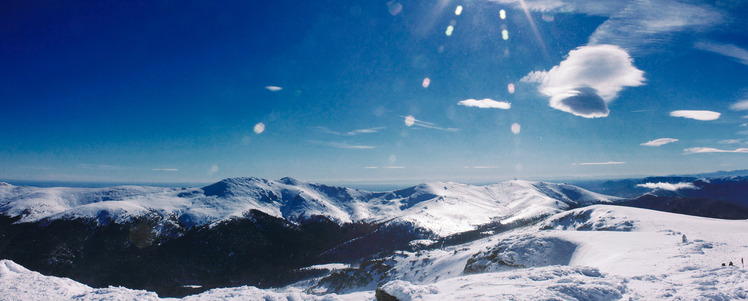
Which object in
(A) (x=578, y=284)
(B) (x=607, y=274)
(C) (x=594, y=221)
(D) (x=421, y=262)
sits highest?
(A) (x=578, y=284)

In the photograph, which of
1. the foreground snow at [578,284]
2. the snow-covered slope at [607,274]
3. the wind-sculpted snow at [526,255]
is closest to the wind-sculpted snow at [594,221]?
the snow-covered slope at [607,274]

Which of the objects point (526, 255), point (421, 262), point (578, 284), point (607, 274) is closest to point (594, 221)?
point (421, 262)

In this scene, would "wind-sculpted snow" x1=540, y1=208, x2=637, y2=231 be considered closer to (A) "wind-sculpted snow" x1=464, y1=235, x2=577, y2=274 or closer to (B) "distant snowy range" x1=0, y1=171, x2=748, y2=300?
(B) "distant snowy range" x1=0, y1=171, x2=748, y2=300

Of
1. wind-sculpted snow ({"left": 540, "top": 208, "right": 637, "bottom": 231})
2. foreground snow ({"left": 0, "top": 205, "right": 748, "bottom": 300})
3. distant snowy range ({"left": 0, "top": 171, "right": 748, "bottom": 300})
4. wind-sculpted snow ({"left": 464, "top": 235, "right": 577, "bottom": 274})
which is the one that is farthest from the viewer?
wind-sculpted snow ({"left": 540, "top": 208, "right": 637, "bottom": 231})

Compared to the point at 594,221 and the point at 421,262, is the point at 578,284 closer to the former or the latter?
the point at 421,262

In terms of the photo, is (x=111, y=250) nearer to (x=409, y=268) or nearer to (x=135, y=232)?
(x=135, y=232)

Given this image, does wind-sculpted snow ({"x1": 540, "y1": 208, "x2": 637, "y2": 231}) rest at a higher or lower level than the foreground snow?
lower

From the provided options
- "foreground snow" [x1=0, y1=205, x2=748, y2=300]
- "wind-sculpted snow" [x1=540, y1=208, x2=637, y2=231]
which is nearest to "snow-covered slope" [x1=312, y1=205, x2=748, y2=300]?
"foreground snow" [x1=0, y1=205, x2=748, y2=300]

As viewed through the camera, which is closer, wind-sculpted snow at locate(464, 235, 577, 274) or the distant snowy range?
the distant snowy range

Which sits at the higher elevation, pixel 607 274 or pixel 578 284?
pixel 578 284

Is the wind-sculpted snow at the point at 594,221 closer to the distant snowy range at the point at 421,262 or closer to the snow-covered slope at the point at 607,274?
the distant snowy range at the point at 421,262

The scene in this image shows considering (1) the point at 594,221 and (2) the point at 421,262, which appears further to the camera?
(2) the point at 421,262
